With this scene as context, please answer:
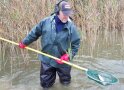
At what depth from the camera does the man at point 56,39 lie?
4.42 m

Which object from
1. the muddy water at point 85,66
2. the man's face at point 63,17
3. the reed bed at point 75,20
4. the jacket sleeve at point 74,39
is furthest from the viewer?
the reed bed at point 75,20

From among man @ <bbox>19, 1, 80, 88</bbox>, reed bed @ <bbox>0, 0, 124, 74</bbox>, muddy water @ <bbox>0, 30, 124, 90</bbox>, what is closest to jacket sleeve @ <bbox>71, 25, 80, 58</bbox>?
man @ <bbox>19, 1, 80, 88</bbox>

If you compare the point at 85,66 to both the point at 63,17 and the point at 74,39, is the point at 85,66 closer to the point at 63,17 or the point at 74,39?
the point at 74,39

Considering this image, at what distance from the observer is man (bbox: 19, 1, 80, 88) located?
442 centimetres

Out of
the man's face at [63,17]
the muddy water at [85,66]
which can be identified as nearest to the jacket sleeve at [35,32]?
the man's face at [63,17]

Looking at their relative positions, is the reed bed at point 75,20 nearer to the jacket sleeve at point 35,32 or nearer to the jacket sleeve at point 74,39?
the jacket sleeve at point 35,32

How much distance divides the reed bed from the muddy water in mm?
46

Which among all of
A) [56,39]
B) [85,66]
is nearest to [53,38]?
[56,39]

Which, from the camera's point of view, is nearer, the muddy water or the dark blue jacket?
the dark blue jacket

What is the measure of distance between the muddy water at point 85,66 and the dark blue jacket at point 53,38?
0.66 metres

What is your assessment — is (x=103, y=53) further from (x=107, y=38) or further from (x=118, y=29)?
(x=118, y=29)

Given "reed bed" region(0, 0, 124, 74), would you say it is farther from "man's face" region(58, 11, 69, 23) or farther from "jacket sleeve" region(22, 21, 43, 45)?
"man's face" region(58, 11, 69, 23)

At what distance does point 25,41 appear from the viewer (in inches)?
181

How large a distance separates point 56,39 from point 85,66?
156 cm
